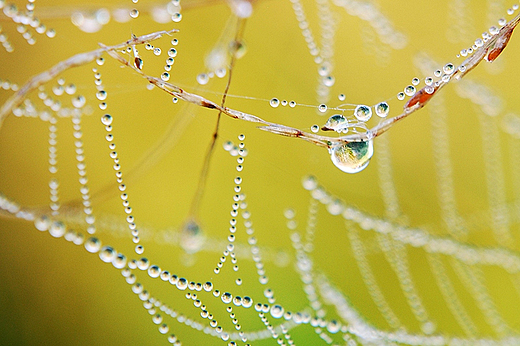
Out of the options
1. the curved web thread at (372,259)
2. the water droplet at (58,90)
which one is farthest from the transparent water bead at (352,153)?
the curved web thread at (372,259)

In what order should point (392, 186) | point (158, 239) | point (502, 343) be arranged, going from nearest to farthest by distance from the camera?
point (502, 343), point (158, 239), point (392, 186)

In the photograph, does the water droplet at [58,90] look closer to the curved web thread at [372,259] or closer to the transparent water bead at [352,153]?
the transparent water bead at [352,153]

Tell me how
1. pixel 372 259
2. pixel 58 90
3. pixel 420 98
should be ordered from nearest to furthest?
pixel 420 98
pixel 58 90
pixel 372 259

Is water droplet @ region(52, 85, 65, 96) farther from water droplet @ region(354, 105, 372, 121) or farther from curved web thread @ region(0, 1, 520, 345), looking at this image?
curved web thread @ region(0, 1, 520, 345)

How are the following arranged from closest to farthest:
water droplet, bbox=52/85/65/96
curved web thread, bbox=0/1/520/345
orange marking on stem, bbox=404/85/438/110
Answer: orange marking on stem, bbox=404/85/438/110
water droplet, bbox=52/85/65/96
curved web thread, bbox=0/1/520/345

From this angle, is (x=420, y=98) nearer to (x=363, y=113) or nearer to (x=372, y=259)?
(x=363, y=113)

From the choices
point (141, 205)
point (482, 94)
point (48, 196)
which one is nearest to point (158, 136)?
point (141, 205)

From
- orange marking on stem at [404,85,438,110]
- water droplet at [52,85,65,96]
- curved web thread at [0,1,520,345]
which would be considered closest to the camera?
orange marking on stem at [404,85,438,110]

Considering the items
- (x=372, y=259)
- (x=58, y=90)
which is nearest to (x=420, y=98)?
(x=58, y=90)

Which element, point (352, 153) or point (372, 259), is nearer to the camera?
point (352, 153)

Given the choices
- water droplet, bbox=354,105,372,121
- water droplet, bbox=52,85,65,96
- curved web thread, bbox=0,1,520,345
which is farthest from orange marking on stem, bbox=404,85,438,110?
curved web thread, bbox=0,1,520,345

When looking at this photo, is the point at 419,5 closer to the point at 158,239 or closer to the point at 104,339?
the point at 158,239
